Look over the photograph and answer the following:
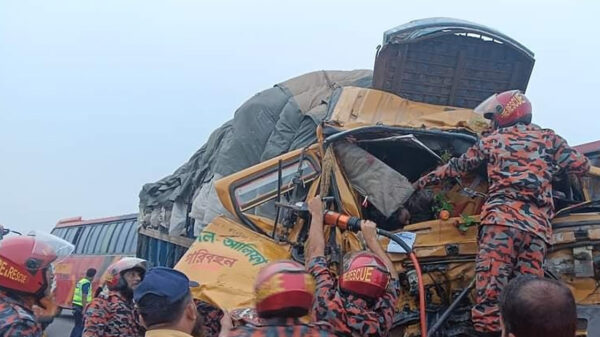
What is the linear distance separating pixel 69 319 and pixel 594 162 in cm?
1106

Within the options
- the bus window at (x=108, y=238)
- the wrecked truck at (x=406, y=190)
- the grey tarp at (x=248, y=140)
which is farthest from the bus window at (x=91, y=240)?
the wrecked truck at (x=406, y=190)

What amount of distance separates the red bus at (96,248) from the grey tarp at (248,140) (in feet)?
19.0

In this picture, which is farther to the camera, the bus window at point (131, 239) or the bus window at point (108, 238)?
the bus window at point (108, 238)

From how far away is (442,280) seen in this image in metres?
4.74

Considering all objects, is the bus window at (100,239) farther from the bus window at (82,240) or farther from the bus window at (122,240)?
the bus window at (122,240)

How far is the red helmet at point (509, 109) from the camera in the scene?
15.7 ft

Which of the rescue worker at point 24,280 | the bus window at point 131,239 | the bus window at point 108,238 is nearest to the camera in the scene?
the rescue worker at point 24,280

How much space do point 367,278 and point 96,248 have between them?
40.7ft

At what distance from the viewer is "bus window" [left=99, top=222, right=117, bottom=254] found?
14355 millimetres

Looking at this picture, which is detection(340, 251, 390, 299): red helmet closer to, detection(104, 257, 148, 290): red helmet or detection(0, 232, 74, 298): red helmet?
detection(0, 232, 74, 298): red helmet

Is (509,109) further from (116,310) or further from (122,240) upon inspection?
(122,240)

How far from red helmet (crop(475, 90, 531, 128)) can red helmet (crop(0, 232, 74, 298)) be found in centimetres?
316

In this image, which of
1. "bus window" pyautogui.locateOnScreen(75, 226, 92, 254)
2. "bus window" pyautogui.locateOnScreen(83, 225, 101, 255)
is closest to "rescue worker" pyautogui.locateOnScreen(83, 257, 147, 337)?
"bus window" pyautogui.locateOnScreen(83, 225, 101, 255)

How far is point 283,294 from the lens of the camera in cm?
246
